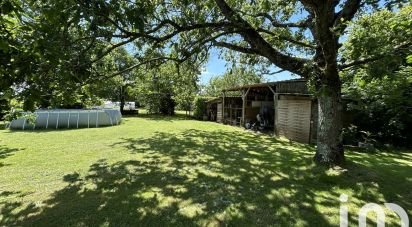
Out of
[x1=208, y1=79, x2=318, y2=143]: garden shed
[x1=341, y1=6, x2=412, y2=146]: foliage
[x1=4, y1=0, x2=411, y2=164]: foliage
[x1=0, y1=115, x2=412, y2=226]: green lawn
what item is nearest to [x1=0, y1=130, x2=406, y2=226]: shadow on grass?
[x1=0, y1=115, x2=412, y2=226]: green lawn

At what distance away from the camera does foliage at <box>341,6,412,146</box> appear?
16.8 feet

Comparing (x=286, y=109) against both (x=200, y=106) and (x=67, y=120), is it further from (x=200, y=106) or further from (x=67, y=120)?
(x=67, y=120)

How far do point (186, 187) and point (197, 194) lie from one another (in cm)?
51

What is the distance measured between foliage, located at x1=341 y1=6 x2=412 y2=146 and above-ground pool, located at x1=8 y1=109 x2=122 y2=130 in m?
15.0

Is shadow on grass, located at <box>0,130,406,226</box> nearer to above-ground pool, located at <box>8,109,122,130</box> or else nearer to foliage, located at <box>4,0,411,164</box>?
foliage, located at <box>4,0,411,164</box>

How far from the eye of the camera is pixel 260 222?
4098 mm

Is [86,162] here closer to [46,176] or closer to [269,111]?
[46,176]

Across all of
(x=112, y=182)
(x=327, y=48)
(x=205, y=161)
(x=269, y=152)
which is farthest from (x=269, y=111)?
(x=112, y=182)

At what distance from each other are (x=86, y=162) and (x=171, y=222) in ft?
16.6

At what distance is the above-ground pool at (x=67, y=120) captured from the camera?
16.3 metres

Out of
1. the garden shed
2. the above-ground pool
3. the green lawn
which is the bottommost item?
the green lawn

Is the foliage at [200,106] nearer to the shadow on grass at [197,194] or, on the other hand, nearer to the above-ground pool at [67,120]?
the above-ground pool at [67,120]

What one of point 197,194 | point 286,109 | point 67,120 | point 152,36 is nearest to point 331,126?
point 197,194

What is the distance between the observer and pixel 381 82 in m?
9.23
